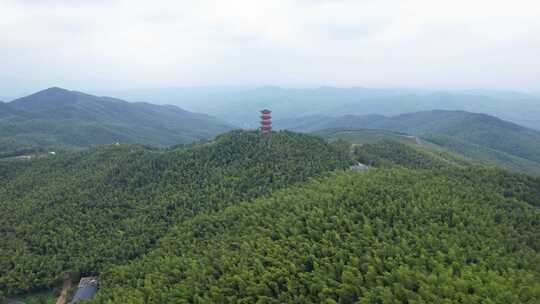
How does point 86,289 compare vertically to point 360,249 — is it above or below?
below

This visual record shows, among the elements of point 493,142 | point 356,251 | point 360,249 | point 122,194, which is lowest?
point 493,142

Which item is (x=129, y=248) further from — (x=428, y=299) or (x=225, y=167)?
(x=428, y=299)

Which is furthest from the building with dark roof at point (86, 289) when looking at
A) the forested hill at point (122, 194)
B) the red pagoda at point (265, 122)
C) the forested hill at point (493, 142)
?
the forested hill at point (493, 142)

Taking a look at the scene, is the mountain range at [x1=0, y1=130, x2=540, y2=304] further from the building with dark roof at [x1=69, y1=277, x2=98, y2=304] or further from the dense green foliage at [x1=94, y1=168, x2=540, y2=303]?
the building with dark roof at [x1=69, y1=277, x2=98, y2=304]

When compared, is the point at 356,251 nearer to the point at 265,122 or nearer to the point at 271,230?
the point at 271,230

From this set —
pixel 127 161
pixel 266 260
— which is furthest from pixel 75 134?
pixel 266 260

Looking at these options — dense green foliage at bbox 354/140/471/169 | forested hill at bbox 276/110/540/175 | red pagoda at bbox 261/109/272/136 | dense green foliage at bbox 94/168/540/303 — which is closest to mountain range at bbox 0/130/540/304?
dense green foliage at bbox 94/168/540/303

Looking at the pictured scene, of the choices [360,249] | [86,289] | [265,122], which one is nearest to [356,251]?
[360,249]
